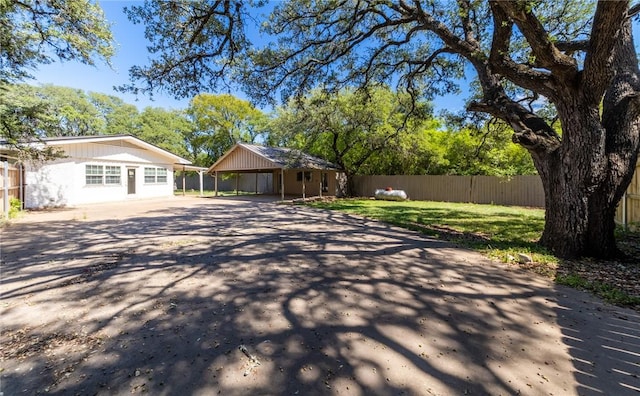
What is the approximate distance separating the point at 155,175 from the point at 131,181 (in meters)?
1.53

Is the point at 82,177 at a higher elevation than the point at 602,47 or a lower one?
lower

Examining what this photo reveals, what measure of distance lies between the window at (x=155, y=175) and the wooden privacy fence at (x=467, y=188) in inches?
521

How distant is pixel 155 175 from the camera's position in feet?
60.7

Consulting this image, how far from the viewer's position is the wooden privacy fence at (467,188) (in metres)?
15.1

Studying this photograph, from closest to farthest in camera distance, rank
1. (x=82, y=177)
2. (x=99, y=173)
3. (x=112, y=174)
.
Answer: (x=82, y=177)
(x=99, y=173)
(x=112, y=174)

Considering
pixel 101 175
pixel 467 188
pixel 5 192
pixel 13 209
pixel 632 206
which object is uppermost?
pixel 101 175

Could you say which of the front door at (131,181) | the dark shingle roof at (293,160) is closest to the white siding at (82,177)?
the front door at (131,181)

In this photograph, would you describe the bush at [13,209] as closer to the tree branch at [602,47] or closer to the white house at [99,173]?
the white house at [99,173]

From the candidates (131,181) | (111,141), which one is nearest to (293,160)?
(131,181)

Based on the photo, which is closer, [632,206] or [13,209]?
[632,206]

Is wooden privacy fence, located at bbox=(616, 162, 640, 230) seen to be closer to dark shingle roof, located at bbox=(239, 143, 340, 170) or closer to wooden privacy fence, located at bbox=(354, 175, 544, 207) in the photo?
wooden privacy fence, located at bbox=(354, 175, 544, 207)

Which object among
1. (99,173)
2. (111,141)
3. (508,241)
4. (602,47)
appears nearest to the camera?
(602,47)

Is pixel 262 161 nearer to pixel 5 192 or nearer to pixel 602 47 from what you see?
pixel 5 192

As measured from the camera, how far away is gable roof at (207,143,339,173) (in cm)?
1707
